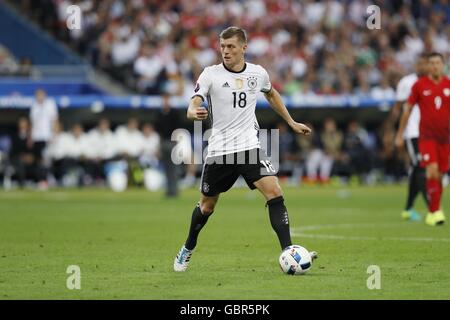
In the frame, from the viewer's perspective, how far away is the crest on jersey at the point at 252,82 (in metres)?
10.8

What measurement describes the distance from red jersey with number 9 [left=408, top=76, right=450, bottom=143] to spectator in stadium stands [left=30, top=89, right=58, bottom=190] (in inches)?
512

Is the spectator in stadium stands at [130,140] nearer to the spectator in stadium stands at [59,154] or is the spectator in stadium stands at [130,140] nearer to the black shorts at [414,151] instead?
the spectator in stadium stands at [59,154]

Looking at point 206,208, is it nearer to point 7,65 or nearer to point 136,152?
point 136,152

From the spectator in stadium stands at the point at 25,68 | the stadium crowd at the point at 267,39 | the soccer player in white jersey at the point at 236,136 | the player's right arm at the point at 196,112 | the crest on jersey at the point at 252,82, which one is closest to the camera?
the player's right arm at the point at 196,112

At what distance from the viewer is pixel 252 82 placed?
35.3 feet

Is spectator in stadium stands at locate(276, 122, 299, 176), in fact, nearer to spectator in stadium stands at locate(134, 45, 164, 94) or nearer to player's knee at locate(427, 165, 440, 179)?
spectator in stadium stands at locate(134, 45, 164, 94)

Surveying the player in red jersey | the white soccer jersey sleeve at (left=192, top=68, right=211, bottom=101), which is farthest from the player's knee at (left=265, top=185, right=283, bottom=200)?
the player in red jersey

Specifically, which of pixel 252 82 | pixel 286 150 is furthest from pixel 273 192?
pixel 286 150

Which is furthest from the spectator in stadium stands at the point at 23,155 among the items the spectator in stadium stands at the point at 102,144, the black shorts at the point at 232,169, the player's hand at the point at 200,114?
the player's hand at the point at 200,114

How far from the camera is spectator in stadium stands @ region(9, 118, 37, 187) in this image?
2875 cm

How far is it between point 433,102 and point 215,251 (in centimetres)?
520

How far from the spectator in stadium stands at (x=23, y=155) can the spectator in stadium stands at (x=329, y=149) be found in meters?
8.63

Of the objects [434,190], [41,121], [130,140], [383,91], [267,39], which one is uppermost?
[267,39]
